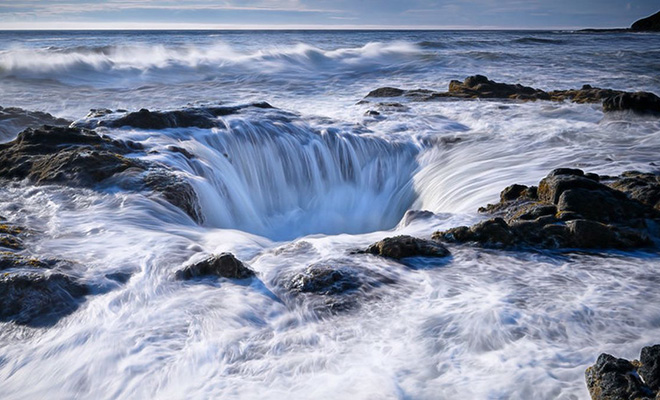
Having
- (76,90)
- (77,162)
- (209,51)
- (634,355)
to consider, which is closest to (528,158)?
(634,355)

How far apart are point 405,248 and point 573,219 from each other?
5.49ft

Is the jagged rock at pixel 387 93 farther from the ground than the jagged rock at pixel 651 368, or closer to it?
farther from the ground

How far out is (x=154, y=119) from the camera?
8461 millimetres

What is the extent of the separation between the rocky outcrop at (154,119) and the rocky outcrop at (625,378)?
7.14m

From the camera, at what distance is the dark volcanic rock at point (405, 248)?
15.1 feet

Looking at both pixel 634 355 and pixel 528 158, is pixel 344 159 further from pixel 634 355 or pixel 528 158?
pixel 634 355

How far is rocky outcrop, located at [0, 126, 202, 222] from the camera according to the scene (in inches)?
234

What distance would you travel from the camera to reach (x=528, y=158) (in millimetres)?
8016

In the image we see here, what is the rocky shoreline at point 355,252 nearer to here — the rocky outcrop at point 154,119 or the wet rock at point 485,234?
the wet rock at point 485,234

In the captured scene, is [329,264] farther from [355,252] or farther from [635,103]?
[635,103]

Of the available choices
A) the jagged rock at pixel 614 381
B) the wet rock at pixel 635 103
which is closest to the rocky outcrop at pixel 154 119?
the jagged rock at pixel 614 381

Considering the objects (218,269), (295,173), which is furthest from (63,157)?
(295,173)

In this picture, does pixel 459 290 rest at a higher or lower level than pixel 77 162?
lower

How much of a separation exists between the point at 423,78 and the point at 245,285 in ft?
55.0
